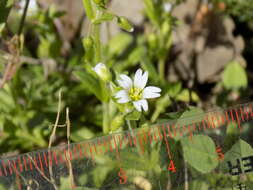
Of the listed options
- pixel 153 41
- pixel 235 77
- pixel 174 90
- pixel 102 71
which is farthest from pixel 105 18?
pixel 235 77

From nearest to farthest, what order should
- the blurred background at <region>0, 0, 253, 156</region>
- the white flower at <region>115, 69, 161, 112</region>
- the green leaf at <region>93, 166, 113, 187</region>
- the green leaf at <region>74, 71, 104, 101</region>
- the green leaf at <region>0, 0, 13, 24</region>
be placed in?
the green leaf at <region>93, 166, 113, 187</region>
the white flower at <region>115, 69, 161, 112</region>
the green leaf at <region>0, 0, 13, 24</region>
the green leaf at <region>74, 71, 104, 101</region>
the blurred background at <region>0, 0, 253, 156</region>

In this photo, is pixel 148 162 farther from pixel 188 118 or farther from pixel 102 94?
pixel 102 94

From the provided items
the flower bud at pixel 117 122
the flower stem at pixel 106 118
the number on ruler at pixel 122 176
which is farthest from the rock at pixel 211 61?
the number on ruler at pixel 122 176

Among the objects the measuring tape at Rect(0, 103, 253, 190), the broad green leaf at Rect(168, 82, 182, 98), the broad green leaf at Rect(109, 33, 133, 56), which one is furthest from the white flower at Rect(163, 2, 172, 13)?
the measuring tape at Rect(0, 103, 253, 190)

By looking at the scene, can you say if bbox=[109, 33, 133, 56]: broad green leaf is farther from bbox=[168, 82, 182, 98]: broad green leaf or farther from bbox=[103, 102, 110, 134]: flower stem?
bbox=[103, 102, 110, 134]: flower stem

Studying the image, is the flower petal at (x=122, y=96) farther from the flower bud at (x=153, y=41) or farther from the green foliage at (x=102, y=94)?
the flower bud at (x=153, y=41)

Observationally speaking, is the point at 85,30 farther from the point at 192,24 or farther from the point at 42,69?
the point at 192,24

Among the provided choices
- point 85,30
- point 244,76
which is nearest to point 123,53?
point 85,30
